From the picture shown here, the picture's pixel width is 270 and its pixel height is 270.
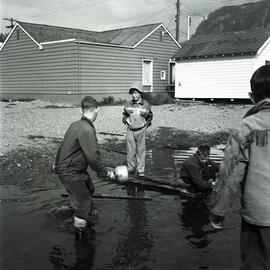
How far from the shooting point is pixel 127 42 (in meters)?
29.5

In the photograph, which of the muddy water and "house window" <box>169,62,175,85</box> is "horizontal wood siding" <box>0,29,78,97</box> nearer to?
"house window" <box>169,62,175,85</box>

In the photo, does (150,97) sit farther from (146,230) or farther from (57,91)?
(146,230)

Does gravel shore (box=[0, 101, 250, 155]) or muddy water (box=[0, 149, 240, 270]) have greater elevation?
gravel shore (box=[0, 101, 250, 155])

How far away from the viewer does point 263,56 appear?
86.2 ft

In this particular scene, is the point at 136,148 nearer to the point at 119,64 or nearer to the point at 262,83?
the point at 262,83

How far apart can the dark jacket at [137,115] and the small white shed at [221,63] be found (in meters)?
18.3

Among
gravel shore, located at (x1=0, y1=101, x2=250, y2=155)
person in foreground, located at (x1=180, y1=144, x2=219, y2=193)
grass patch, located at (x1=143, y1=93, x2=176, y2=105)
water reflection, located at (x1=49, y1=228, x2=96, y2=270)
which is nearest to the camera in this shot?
water reflection, located at (x1=49, y1=228, x2=96, y2=270)

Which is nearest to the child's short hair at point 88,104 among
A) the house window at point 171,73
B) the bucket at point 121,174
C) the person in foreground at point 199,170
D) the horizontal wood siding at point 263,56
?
the bucket at point 121,174

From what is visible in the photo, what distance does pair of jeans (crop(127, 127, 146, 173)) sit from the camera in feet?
26.2

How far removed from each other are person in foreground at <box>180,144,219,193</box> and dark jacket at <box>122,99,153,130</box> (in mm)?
1600

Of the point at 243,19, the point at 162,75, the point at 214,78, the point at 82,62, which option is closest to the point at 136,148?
the point at 82,62

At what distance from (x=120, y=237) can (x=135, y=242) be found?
249 mm

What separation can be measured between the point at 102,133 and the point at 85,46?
13.3 m

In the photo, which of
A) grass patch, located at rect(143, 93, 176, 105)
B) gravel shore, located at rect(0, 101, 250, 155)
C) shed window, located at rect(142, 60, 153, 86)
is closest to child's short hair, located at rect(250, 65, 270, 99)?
gravel shore, located at rect(0, 101, 250, 155)
